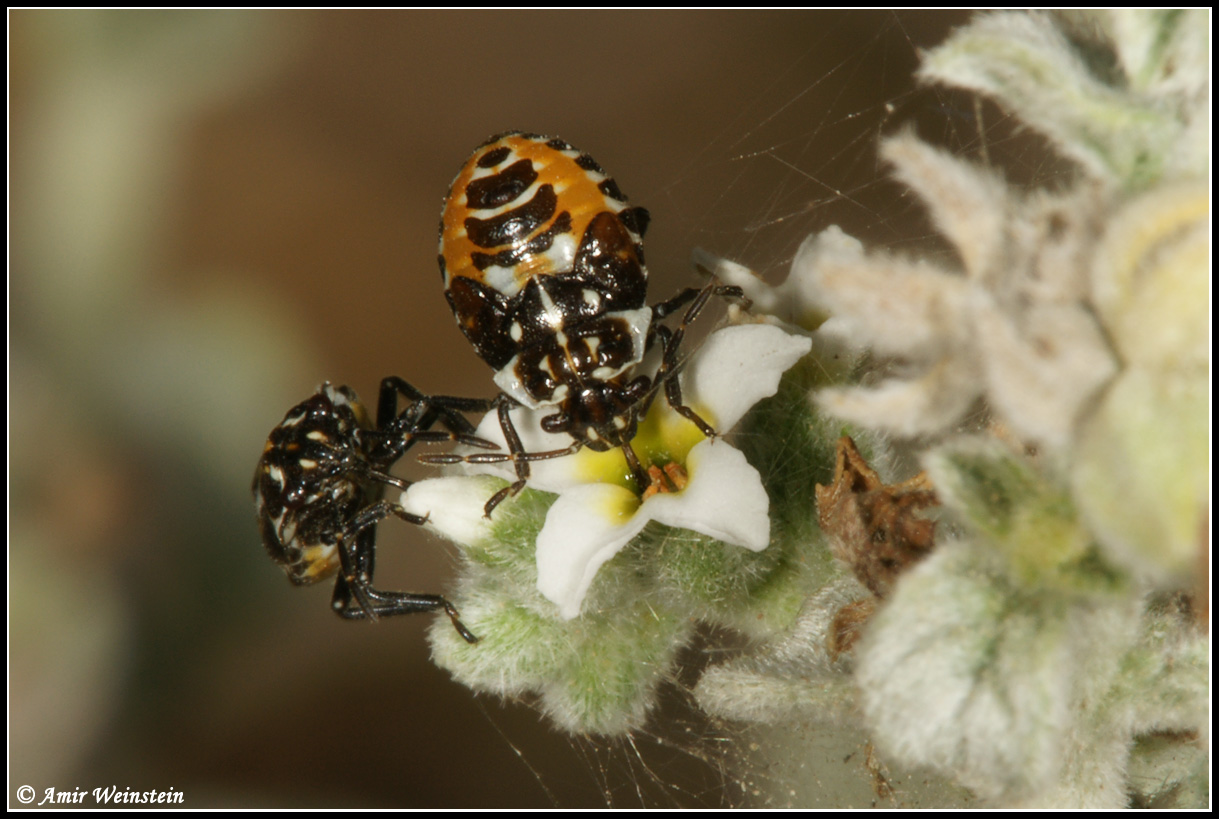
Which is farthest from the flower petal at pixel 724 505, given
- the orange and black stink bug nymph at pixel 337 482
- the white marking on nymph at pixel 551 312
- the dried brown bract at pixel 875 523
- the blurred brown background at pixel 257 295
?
A: the blurred brown background at pixel 257 295

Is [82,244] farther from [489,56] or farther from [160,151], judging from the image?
[489,56]

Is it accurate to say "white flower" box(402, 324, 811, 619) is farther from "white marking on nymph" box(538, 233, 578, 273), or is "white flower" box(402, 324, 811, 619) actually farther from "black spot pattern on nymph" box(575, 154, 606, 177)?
"black spot pattern on nymph" box(575, 154, 606, 177)

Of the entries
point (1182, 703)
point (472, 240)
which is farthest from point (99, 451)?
point (1182, 703)

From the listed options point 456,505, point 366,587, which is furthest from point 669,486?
point 366,587

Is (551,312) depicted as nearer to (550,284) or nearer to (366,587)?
(550,284)

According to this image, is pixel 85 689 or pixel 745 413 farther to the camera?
pixel 85 689

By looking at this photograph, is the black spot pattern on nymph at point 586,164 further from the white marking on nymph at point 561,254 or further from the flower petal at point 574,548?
the flower petal at point 574,548

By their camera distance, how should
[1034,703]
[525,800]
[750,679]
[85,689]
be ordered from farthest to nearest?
[85,689]
[525,800]
[750,679]
[1034,703]
